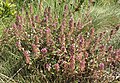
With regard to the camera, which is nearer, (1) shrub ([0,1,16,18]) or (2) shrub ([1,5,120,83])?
(2) shrub ([1,5,120,83])

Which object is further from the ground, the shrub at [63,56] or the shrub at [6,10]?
the shrub at [6,10]

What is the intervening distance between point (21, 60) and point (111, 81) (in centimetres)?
90

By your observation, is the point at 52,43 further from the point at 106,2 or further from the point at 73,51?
the point at 106,2

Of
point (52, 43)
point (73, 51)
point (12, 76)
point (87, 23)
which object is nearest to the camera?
point (73, 51)

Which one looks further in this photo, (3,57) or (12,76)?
(3,57)

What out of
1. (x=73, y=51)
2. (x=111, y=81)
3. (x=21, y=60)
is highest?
(x=73, y=51)

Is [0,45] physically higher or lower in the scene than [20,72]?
higher

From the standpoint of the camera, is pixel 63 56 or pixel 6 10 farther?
pixel 6 10

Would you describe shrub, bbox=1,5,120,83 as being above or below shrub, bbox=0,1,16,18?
below

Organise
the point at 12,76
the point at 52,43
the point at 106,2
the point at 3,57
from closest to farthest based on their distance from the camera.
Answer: the point at 52,43
the point at 12,76
the point at 3,57
the point at 106,2

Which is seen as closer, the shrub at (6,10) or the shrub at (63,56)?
the shrub at (63,56)

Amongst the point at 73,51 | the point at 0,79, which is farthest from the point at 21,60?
the point at 73,51

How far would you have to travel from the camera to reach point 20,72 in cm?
234

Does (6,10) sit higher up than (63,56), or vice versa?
(6,10)
